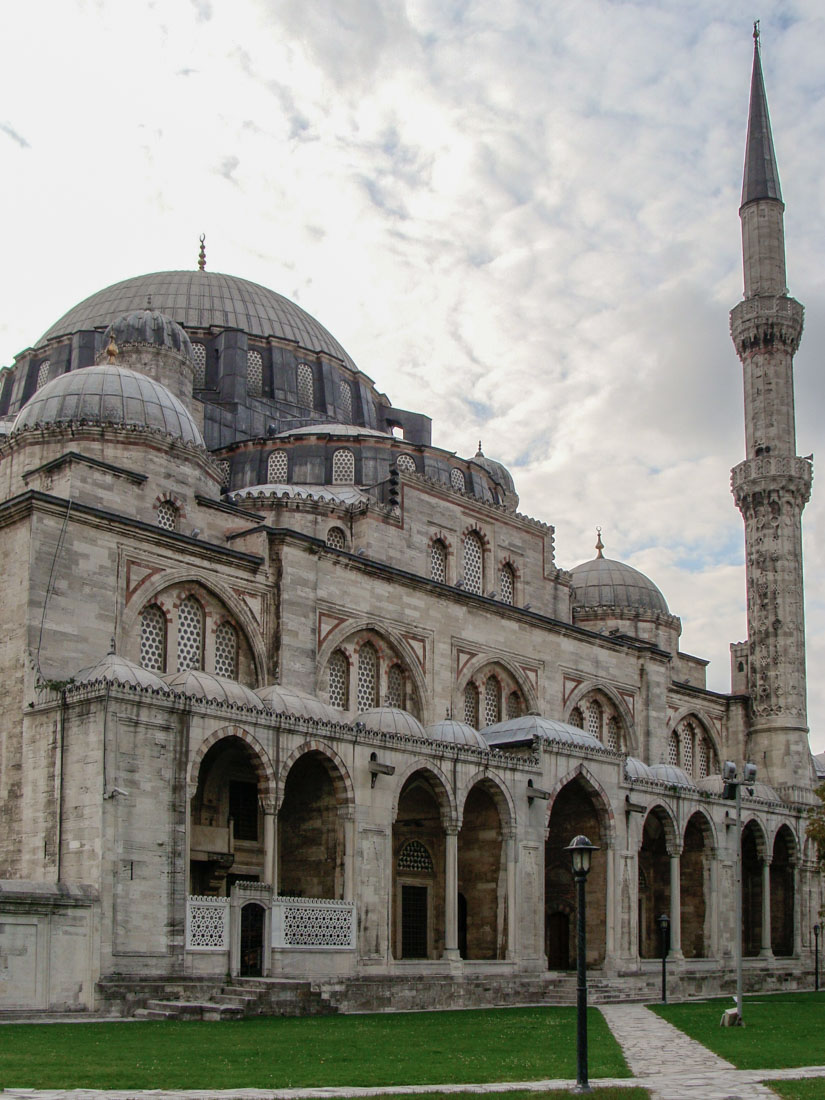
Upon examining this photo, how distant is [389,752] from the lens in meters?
25.5

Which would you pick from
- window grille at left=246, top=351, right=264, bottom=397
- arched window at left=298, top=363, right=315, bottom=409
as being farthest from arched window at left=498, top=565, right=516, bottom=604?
window grille at left=246, top=351, right=264, bottom=397

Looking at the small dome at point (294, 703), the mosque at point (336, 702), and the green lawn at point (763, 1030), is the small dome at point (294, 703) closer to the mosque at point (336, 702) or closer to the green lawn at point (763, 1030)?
the mosque at point (336, 702)

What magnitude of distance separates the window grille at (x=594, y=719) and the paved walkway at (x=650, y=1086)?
20284 mm

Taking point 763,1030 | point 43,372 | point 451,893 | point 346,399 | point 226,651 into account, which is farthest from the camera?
point 346,399

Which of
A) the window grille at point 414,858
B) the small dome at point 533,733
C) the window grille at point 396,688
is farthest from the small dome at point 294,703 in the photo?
the small dome at point 533,733

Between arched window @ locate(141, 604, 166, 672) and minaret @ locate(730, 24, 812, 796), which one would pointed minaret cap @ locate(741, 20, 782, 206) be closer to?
minaret @ locate(730, 24, 812, 796)

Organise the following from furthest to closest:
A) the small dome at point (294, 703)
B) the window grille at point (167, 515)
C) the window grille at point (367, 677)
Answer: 1. the window grille at point (367, 677)
2. the window grille at point (167, 515)
3. the small dome at point (294, 703)

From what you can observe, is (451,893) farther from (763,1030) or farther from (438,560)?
(438,560)

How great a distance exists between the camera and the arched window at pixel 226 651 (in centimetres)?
2734

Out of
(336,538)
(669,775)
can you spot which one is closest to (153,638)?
(336,538)

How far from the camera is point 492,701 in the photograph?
33562mm

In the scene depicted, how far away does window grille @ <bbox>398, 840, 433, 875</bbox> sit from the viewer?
28.5 m

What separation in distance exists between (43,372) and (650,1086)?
32.6m

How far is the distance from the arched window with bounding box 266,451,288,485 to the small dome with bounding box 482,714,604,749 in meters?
9.02
